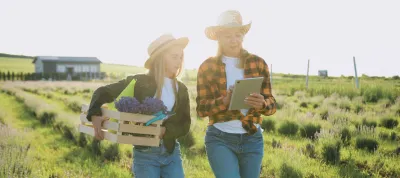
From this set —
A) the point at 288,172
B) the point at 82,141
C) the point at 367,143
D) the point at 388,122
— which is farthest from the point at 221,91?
the point at 388,122

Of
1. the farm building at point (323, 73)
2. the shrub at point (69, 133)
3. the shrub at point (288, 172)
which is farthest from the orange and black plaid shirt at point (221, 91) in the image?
the farm building at point (323, 73)

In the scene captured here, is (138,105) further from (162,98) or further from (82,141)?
(82,141)

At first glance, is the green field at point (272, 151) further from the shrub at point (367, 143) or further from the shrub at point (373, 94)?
the shrub at point (373, 94)

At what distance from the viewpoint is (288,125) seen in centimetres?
1012

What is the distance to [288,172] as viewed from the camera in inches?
235

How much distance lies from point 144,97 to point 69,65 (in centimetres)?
7493

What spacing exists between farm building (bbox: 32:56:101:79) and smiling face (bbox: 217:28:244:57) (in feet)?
227

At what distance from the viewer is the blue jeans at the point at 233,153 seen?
351cm

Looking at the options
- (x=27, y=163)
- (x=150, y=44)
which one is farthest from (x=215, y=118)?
(x=27, y=163)

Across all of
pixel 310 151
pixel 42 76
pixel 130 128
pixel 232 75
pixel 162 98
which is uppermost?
pixel 232 75

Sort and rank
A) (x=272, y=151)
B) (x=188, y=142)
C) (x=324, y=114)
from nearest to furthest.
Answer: (x=272, y=151), (x=188, y=142), (x=324, y=114)

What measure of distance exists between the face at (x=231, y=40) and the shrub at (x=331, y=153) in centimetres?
375

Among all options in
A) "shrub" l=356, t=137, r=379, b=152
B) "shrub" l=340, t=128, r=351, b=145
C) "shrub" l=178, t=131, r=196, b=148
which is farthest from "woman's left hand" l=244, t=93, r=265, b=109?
"shrub" l=340, t=128, r=351, b=145

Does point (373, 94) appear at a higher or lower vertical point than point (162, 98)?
lower
